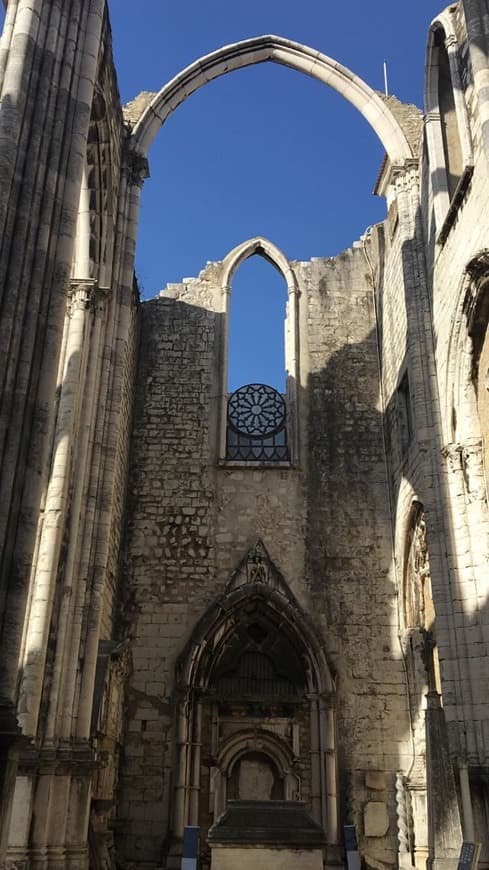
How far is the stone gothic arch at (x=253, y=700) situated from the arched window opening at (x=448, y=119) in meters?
5.69

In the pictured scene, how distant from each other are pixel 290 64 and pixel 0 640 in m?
9.87

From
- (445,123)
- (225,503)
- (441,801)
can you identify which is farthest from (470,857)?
(445,123)

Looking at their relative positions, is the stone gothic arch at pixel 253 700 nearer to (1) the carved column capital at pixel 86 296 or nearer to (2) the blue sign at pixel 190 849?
(2) the blue sign at pixel 190 849

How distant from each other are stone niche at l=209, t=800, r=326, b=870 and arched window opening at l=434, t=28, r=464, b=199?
672cm

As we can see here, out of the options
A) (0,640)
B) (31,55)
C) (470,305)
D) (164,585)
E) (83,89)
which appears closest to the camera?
(0,640)

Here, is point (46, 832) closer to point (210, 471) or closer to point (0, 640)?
point (0, 640)

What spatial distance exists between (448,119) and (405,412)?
381 cm

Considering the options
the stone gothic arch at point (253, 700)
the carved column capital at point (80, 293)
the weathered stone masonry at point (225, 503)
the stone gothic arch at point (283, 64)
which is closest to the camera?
the weathered stone masonry at point (225, 503)

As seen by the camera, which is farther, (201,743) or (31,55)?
(201,743)

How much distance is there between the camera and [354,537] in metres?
11.5

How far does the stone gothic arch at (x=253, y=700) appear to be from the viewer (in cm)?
1010

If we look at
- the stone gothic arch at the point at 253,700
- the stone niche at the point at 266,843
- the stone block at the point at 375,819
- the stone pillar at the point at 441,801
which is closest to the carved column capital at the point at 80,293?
the stone gothic arch at the point at 253,700

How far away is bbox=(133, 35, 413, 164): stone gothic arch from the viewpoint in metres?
10.7

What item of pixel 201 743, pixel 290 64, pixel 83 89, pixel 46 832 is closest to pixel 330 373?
pixel 290 64
